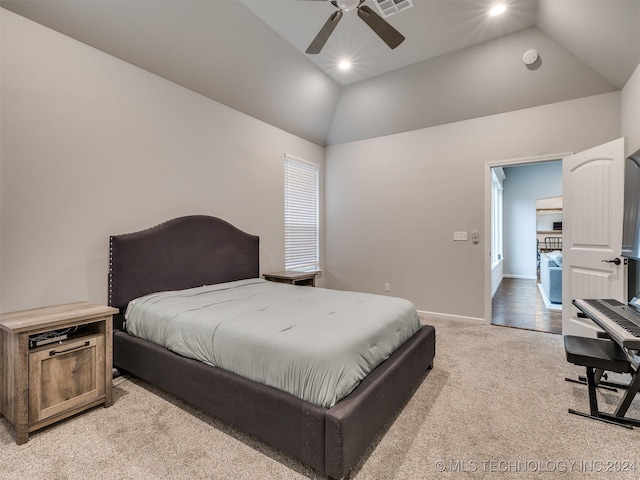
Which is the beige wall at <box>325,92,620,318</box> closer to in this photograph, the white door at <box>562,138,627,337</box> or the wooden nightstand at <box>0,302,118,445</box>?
the white door at <box>562,138,627,337</box>

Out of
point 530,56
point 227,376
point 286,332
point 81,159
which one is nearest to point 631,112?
point 530,56

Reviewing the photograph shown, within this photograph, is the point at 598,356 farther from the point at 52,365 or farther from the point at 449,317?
the point at 52,365

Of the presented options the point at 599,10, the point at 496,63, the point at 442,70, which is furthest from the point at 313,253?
the point at 599,10

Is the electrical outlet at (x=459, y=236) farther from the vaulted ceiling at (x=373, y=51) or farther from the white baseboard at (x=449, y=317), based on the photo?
the vaulted ceiling at (x=373, y=51)

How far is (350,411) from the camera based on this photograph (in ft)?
4.76

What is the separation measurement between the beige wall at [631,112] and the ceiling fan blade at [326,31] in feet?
9.49

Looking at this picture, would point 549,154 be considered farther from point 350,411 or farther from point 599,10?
point 350,411

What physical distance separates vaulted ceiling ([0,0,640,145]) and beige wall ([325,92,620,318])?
23cm

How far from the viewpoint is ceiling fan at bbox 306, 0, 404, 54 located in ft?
7.00

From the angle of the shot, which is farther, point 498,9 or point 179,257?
point 179,257

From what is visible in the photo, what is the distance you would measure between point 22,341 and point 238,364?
50.8 inches

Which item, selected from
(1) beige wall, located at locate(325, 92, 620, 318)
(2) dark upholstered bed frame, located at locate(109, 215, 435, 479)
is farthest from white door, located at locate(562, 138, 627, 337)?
(2) dark upholstered bed frame, located at locate(109, 215, 435, 479)

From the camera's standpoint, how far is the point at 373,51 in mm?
3650

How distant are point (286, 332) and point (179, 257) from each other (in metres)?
1.96
